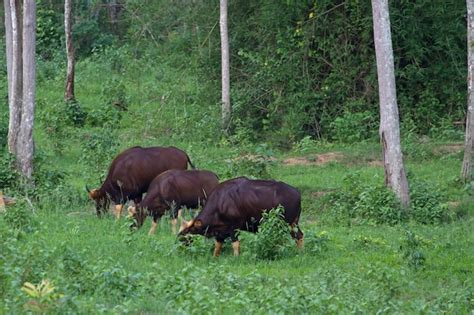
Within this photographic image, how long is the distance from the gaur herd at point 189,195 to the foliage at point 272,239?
1.25ft

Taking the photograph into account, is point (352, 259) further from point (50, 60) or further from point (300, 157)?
point (50, 60)

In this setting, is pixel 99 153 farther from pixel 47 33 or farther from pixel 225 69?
pixel 47 33

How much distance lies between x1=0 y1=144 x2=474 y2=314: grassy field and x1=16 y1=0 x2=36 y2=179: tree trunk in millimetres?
1823

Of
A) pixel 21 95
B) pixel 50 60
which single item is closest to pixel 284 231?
pixel 21 95

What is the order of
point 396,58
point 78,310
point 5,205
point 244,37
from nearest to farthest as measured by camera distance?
point 78,310 → point 5,205 → point 396,58 → point 244,37

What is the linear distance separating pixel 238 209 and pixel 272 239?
913 mm

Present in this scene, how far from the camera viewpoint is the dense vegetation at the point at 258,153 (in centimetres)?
1103

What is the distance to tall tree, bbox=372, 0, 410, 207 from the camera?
1797 centimetres

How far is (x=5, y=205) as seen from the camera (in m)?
17.1

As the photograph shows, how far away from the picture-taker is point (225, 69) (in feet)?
85.7

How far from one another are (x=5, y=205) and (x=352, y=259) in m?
5.75

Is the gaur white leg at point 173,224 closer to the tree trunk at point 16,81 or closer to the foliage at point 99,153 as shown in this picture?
the foliage at point 99,153

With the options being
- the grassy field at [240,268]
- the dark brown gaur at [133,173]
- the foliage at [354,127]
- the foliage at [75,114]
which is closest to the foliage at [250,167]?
the grassy field at [240,268]

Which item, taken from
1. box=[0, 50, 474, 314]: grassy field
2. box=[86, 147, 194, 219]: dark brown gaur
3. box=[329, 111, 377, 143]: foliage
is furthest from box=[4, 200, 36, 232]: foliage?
box=[329, 111, 377, 143]: foliage
